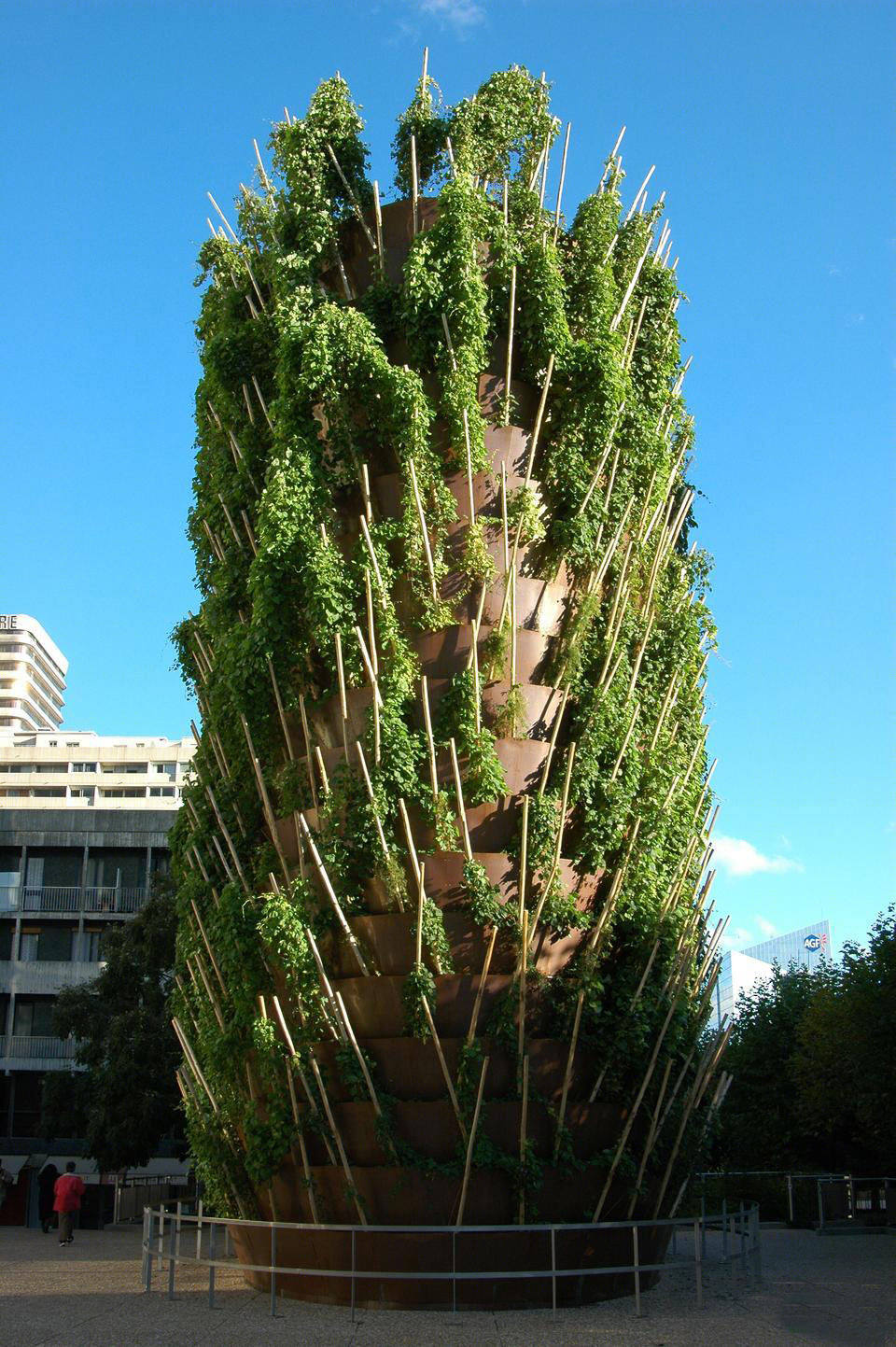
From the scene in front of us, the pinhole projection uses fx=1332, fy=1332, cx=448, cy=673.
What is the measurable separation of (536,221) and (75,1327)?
16.9 meters

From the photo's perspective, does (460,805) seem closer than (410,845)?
No

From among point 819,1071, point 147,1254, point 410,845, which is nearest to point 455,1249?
point 147,1254

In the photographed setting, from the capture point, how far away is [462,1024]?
16.9 m

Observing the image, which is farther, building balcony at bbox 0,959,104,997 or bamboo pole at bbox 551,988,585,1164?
building balcony at bbox 0,959,104,997

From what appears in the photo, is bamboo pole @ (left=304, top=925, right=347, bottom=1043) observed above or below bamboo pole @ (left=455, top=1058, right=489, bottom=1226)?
above

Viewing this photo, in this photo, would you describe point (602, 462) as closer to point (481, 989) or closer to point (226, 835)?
point (226, 835)

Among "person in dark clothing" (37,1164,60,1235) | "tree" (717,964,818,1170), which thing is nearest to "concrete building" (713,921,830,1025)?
"tree" (717,964,818,1170)

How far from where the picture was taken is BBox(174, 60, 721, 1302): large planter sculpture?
16.9 m

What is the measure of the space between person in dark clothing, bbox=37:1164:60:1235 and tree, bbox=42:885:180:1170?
118 centimetres

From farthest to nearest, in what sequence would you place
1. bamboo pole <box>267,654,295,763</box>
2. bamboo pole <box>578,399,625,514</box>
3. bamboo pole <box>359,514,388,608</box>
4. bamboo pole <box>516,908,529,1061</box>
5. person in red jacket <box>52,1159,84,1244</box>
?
person in red jacket <box>52,1159,84,1244</box> → bamboo pole <box>578,399,625,514</box> → bamboo pole <box>267,654,295,763</box> → bamboo pole <box>359,514,388,608</box> → bamboo pole <box>516,908,529,1061</box>

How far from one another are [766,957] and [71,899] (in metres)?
143

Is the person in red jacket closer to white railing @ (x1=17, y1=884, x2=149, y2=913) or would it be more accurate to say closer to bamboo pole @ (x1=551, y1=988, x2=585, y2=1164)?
bamboo pole @ (x1=551, y1=988, x2=585, y2=1164)

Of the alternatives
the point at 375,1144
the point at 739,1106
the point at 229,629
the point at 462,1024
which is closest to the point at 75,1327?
the point at 375,1144

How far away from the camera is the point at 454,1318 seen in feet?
47.8
